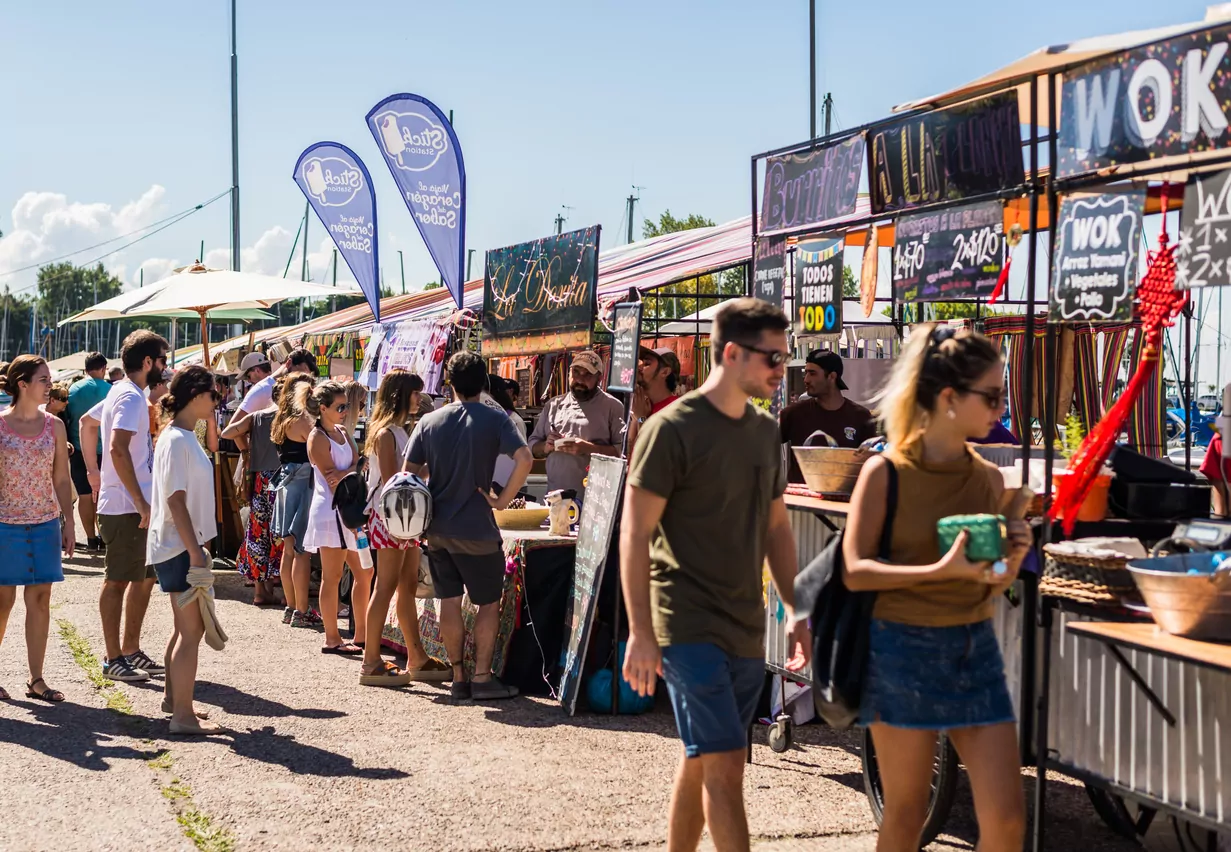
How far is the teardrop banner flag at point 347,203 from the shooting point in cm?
1268

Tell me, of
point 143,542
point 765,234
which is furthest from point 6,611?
point 765,234

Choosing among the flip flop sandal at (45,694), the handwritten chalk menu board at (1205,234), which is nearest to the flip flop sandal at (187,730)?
the flip flop sandal at (45,694)

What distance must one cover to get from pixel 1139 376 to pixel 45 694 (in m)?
5.70

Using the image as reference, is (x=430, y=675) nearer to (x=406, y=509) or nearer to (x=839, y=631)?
(x=406, y=509)

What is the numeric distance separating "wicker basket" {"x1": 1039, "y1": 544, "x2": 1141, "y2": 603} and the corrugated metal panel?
116mm

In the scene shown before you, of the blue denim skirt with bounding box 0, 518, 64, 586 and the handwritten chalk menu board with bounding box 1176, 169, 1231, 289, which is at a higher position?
the handwritten chalk menu board with bounding box 1176, 169, 1231, 289

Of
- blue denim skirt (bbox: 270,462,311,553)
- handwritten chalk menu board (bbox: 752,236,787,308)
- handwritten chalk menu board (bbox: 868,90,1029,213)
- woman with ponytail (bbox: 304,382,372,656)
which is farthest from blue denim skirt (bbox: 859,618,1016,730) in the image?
blue denim skirt (bbox: 270,462,311,553)

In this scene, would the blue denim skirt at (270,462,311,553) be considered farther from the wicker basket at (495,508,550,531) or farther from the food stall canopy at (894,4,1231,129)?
the food stall canopy at (894,4,1231,129)

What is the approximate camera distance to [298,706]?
7164mm

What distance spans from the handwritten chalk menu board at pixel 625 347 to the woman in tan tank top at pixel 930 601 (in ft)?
12.3

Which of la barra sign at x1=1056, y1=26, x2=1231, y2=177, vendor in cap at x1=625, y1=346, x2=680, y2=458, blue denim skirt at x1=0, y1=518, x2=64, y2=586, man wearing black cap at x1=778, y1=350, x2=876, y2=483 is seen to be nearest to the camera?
la barra sign at x1=1056, y1=26, x2=1231, y2=177

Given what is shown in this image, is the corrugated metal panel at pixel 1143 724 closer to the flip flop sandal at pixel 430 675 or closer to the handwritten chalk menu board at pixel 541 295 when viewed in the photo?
the flip flop sandal at pixel 430 675

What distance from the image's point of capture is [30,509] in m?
7.13

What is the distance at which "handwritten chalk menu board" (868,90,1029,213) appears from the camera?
5152 mm
